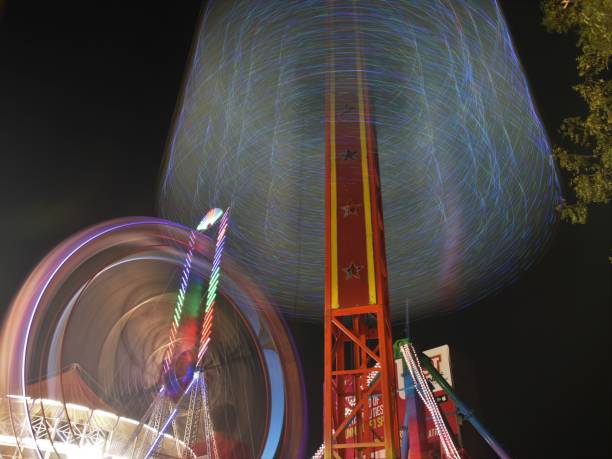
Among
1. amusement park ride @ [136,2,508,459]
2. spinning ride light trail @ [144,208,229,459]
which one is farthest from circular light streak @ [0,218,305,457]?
amusement park ride @ [136,2,508,459]

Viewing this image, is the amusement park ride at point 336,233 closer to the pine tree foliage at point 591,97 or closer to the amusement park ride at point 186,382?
the amusement park ride at point 186,382

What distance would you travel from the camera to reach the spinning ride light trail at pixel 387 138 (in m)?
9.86

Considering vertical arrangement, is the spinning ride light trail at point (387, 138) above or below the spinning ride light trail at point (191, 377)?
above

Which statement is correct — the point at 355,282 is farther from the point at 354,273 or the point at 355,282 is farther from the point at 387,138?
the point at 387,138

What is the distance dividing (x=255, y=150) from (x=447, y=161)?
4.32 metres

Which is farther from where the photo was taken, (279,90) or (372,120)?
(279,90)

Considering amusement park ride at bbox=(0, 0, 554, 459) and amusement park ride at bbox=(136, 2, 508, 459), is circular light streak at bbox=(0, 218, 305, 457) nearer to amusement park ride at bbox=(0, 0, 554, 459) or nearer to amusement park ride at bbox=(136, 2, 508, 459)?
amusement park ride at bbox=(0, 0, 554, 459)

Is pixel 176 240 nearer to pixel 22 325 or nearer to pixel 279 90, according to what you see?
pixel 22 325

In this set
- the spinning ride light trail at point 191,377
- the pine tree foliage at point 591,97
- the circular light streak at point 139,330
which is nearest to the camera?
the pine tree foliage at point 591,97

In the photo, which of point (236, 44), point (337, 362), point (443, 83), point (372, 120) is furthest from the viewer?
point (236, 44)

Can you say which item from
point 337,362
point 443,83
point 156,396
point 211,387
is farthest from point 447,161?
point 156,396

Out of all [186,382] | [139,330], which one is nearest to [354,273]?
[139,330]

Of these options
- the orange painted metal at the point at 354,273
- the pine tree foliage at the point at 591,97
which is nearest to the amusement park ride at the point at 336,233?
the orange painted metal at the point at 354,273

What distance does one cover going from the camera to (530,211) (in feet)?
39.0
